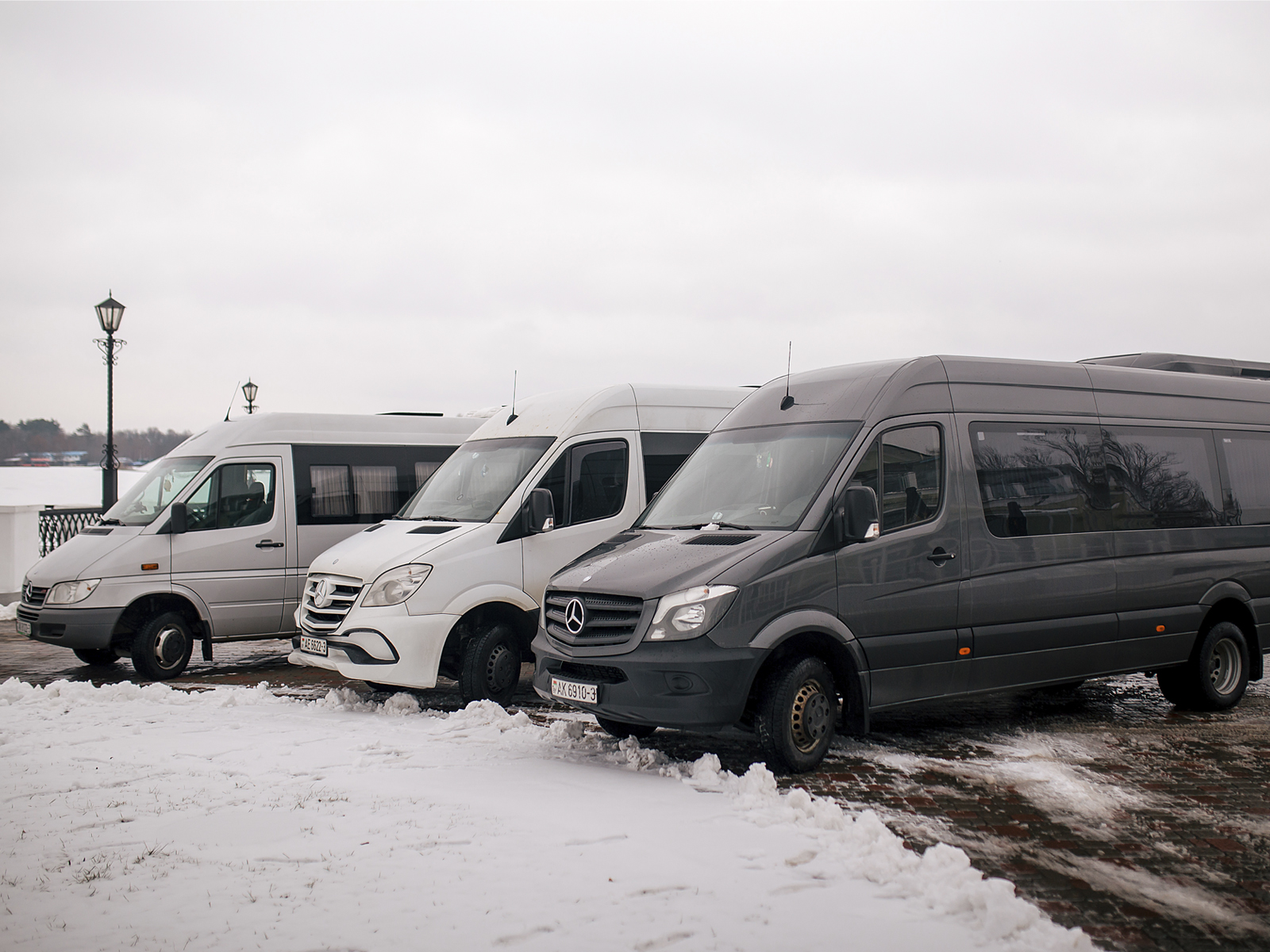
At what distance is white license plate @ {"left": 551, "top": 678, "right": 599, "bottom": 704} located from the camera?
6.60m

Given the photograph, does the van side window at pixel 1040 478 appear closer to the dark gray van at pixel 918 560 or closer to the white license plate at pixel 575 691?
the dark gray van at pixel 918 560

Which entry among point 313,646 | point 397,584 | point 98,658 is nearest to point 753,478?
point 397,584

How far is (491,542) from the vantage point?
8.96 m

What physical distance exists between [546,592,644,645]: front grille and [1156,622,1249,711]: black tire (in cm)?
490

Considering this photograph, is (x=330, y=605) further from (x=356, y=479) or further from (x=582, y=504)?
(x=356, y=479)

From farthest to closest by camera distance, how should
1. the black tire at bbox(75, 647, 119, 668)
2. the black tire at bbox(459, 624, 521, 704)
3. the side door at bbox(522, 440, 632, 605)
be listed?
1. the black tire at bbox(75, 647, 119, 668)
2. the side door at bbox(522, 440, 632, 605)
3. the black tire at bbox(459, 624, 521, 704)

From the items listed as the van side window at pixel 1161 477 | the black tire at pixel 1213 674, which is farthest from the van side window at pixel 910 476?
the black tire at pixel 1213 674

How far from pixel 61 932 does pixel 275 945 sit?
29.9 inches

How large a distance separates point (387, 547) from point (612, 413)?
2.37 metres

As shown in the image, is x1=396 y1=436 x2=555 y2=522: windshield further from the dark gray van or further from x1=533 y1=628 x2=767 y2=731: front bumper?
x1=533 y1=628 x2=767 y2=731: front bumper

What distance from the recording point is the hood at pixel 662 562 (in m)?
6.45

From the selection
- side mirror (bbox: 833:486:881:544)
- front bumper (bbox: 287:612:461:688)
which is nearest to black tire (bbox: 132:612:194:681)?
front bumper (bbox: 287:612:461:688)

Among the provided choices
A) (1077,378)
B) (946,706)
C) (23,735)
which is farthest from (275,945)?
(1077,378)

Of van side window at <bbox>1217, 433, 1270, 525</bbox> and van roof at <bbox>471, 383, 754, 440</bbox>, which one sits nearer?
van side window at <bbox>1217, 433, 1270, 525</bbox>
